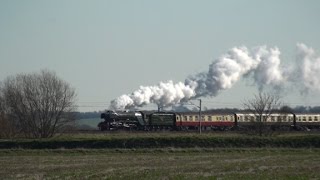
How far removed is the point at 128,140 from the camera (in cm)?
5003

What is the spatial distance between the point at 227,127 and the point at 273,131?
→ 1652 centimetres

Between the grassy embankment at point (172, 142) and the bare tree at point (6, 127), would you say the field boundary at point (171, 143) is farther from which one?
the bare tree at point (6, 127)

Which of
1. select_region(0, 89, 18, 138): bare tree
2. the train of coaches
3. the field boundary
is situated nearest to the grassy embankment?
the field boundary

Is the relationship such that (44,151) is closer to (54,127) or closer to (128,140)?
(128,140)

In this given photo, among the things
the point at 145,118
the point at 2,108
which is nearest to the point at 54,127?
the point at 2,108

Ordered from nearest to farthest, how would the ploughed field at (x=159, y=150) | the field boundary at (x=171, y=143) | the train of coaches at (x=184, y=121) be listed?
the ploughed field at (x=159, y=150) → the field boundary at (x=171, y=143) → the train of coaches at (x=184, y=121)

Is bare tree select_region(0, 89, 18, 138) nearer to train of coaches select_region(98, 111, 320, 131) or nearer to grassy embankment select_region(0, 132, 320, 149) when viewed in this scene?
grassy embankment select_region(0, 132, 320, 149)

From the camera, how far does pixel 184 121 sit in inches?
3098

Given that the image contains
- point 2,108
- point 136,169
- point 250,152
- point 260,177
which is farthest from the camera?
point 2,108

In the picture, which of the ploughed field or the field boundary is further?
the field boundary

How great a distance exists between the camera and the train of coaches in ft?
249

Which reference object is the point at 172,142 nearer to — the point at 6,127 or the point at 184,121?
the point at 6,127

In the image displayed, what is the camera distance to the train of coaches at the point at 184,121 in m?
Result: 75.8

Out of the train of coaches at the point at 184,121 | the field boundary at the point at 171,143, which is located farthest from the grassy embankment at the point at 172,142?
the train of coaches at the point at 184,121
